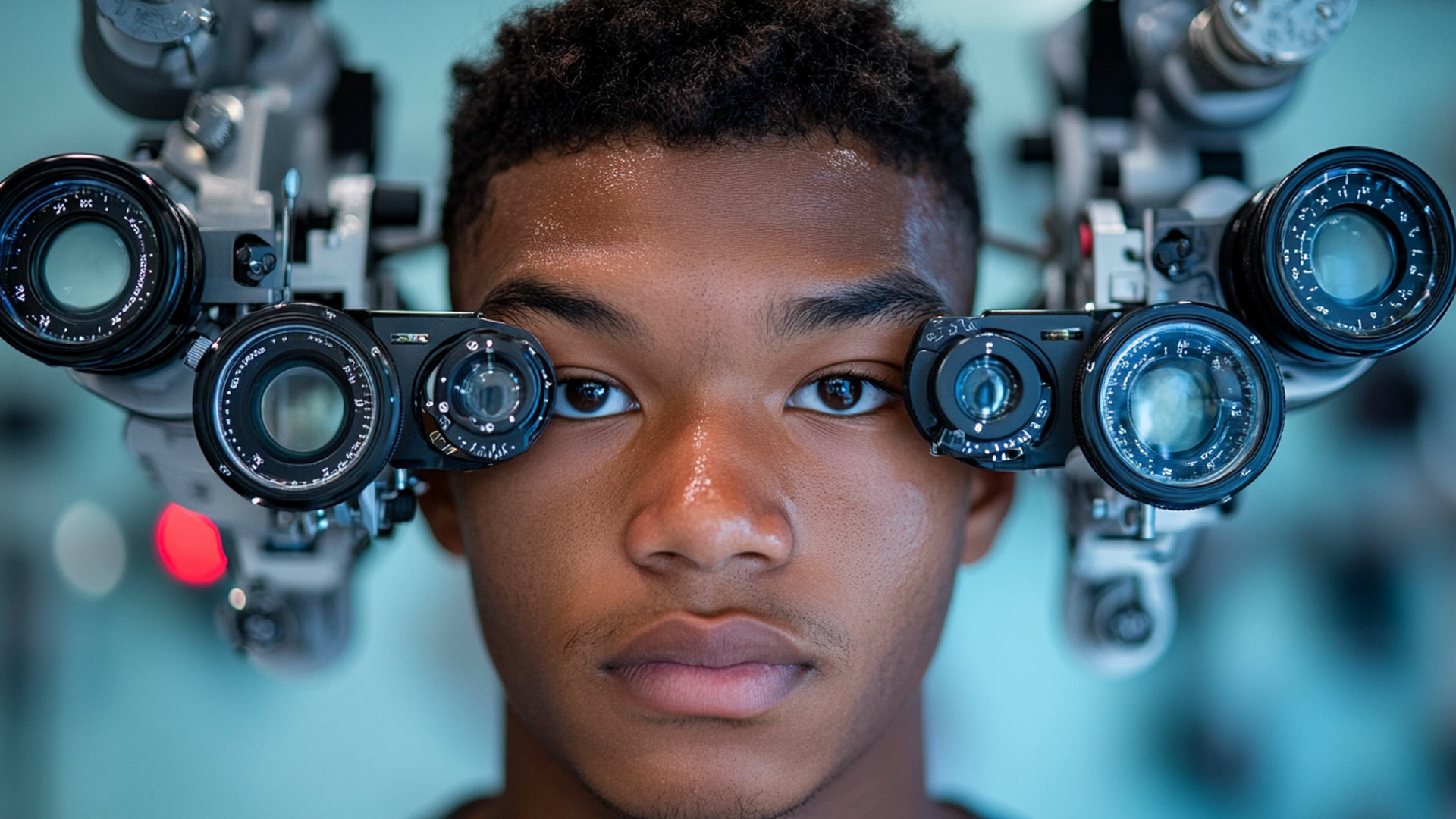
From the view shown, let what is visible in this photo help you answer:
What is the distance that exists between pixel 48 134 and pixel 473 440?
1725mm

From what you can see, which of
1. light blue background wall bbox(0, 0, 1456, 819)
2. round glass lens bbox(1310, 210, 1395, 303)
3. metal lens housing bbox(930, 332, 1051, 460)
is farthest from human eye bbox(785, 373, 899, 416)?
light blue background wall bbox(0, 0, 1456, 819)

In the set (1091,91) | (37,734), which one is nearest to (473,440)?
(1091,91)

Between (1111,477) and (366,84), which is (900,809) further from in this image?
(366,84)

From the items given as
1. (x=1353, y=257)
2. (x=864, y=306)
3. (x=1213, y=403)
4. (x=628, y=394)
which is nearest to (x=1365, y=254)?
(x=1353, y=257)

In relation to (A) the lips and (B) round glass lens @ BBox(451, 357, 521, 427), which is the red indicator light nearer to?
(A) the lips

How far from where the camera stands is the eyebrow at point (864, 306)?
121 cm

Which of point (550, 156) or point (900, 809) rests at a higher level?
point (550, 156)

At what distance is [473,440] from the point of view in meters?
1.18

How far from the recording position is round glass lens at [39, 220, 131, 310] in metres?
1.21

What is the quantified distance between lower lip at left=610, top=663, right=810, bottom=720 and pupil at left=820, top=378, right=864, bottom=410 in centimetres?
29

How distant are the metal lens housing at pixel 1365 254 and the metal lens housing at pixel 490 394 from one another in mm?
749

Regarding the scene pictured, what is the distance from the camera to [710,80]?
48.8 inches

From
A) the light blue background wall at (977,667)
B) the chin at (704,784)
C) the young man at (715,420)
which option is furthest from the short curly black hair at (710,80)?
the light blue background wall at (977,667)

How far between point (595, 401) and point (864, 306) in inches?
12.1
